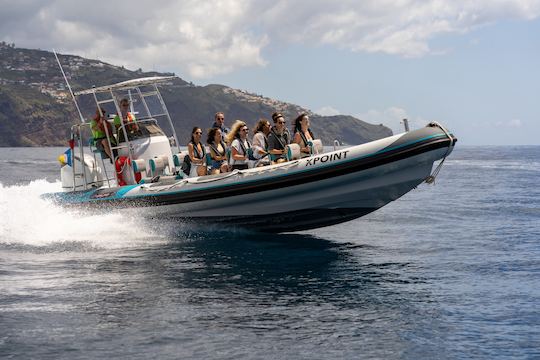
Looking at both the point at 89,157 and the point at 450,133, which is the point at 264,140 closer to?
the point at 450,133

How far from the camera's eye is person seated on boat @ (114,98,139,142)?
1298 centimetres

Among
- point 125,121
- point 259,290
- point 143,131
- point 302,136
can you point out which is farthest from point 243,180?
point 259,290

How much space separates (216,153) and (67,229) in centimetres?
312

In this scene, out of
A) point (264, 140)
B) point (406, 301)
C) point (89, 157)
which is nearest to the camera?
point (406, 301)

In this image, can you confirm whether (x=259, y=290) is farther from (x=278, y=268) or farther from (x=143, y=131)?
(x=143, y=131)

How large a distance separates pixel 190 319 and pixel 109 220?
19.7ft

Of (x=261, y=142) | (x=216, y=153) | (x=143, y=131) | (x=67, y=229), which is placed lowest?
(x=67, y=229)

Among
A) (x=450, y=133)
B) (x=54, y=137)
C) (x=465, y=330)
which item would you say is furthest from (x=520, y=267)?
(x=54, y=137)

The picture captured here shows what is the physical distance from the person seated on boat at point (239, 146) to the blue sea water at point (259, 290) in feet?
4.06

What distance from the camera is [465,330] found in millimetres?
6828

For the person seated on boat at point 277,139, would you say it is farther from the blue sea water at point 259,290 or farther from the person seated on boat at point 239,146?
the blue sea water at point 259,290

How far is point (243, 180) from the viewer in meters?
11.4

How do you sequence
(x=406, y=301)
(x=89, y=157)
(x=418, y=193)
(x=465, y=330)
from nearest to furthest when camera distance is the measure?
(x=465, y=330), (x=406, y=301), (x=89, y=157), (x=418, y=193)

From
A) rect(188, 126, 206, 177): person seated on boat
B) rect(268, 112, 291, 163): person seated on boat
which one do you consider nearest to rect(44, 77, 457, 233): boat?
rect(188, 126, 206, 177): person seated on boat
